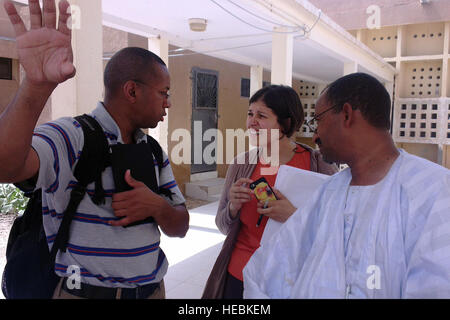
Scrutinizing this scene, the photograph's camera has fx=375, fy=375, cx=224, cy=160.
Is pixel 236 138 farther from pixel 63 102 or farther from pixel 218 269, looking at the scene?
pixel 218 269

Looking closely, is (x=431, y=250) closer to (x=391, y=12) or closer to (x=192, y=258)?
(x=192, y=258)

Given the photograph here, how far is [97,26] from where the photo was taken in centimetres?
280

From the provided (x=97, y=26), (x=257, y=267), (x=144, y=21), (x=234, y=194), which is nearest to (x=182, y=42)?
(x=144, y=21)

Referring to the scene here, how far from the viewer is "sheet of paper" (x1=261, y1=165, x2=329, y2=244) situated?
1.80m

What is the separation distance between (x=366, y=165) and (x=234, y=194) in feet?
2.57

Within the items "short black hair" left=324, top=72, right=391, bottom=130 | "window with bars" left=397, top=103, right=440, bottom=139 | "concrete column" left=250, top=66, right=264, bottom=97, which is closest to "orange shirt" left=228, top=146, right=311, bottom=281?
"short black hair" left=324, top=72, right=391, bottom=130

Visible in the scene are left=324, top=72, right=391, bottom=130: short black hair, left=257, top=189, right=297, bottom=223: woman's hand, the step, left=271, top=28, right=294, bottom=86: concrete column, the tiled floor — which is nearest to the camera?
left=324, top=72, right=391, bottom=130: short black hair

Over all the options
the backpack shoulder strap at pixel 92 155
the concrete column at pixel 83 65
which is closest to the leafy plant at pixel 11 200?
the concrete column at pixel 83 65

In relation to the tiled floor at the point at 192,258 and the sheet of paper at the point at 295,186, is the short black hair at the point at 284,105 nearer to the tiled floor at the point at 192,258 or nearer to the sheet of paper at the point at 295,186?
the sheet of paper at the point at 295,186

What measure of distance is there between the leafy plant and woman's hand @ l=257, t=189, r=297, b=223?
5.45 metres

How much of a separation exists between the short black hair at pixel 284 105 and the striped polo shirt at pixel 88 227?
1.01m

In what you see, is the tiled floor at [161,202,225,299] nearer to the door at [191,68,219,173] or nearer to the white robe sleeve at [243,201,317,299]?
the white robe sleeve at [243,201,317,299]

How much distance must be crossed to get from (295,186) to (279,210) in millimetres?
150
